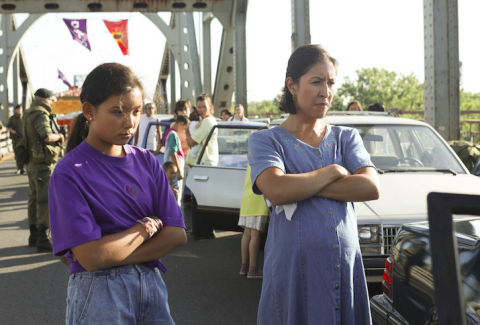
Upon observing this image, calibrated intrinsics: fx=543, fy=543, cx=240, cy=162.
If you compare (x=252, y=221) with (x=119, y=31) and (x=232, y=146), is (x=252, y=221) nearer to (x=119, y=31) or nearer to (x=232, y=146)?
(x=232, y=146)

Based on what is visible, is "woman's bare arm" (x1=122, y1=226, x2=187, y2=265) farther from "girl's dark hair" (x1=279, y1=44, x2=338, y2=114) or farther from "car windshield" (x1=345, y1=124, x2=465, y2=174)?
"car windshield" (x1=345, y1=124, x2=465, y2=174)

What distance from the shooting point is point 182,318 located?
4.33m

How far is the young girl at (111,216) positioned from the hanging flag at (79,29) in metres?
24.5

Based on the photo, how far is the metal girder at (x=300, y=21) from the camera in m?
10.2

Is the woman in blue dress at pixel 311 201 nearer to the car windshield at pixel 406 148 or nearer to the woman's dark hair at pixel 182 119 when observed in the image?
the car windshield at pixel 406 148

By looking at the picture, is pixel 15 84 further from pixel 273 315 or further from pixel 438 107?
pixel 273 315

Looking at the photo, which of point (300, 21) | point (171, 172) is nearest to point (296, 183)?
point (171, 172)

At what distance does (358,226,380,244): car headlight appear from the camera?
13.1 feet

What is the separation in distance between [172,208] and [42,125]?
5.53m

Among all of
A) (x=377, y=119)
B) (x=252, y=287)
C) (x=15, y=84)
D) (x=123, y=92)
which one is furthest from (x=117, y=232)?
(x=15, y=84)

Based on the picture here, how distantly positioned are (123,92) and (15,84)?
41.6m

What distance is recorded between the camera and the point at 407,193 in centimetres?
437

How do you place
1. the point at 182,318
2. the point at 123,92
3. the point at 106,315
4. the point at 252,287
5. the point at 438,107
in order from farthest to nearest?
the point at 438,107 → the point at 252,287 → the point at 182,318 → the point at 123,92 → the point at 106,315

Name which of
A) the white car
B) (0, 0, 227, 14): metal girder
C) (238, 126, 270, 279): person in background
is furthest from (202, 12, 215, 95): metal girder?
(238, 126, 270, 279): person in background
